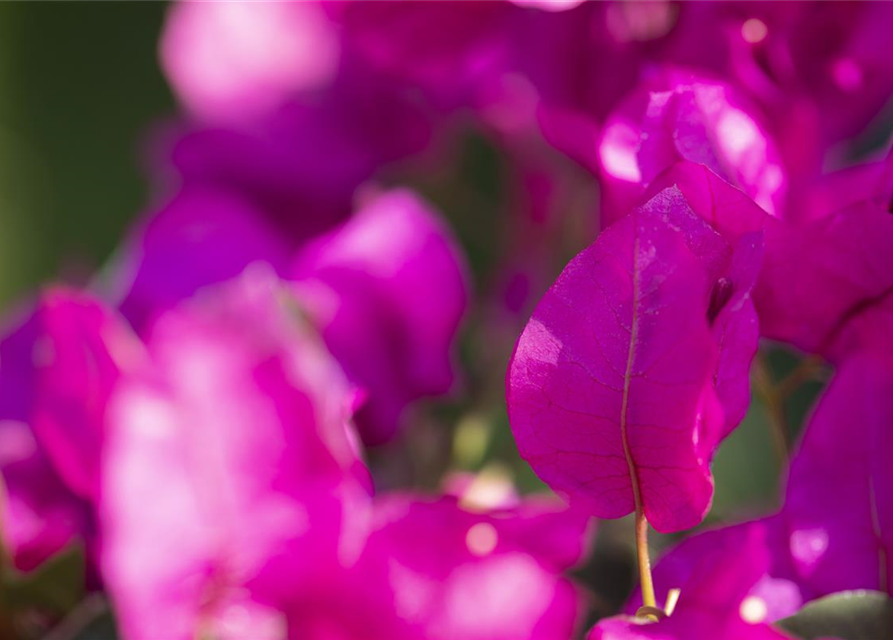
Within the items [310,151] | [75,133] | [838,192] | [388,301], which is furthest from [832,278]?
[75,133]

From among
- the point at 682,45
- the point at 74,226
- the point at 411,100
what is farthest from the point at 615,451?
the point at 74,226

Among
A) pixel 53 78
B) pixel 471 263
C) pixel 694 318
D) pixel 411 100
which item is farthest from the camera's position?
pixel 53 78

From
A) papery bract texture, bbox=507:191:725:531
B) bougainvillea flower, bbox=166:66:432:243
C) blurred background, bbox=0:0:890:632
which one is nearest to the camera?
papery bract texture, bbox=507:191:725:531

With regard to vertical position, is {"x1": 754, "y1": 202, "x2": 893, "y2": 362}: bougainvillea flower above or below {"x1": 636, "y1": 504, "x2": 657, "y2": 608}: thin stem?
above

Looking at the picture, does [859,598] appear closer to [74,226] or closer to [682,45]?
[682,45]

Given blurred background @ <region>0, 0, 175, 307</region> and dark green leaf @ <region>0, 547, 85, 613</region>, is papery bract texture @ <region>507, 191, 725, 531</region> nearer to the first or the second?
dark green leaf @ <region>0, 547, 85, 613</region>

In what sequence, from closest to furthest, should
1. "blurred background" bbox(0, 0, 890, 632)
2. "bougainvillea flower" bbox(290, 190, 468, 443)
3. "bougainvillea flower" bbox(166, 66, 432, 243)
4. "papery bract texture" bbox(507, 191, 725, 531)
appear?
"papery bract texture" bbox(507, 191, 725, 531) < "bougainvillea flower" bbox(290, 190, 468, 443) < "bougainvillea flower" bbox(166, 66, 432, 243) < "blurred background" bbox(0, 0, 890, 632)

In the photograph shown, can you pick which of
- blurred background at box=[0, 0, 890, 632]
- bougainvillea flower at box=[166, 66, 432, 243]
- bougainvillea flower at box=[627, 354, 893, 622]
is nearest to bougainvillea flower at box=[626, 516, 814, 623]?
bougainvillea flower at box=[627, 354, 893, 622]
